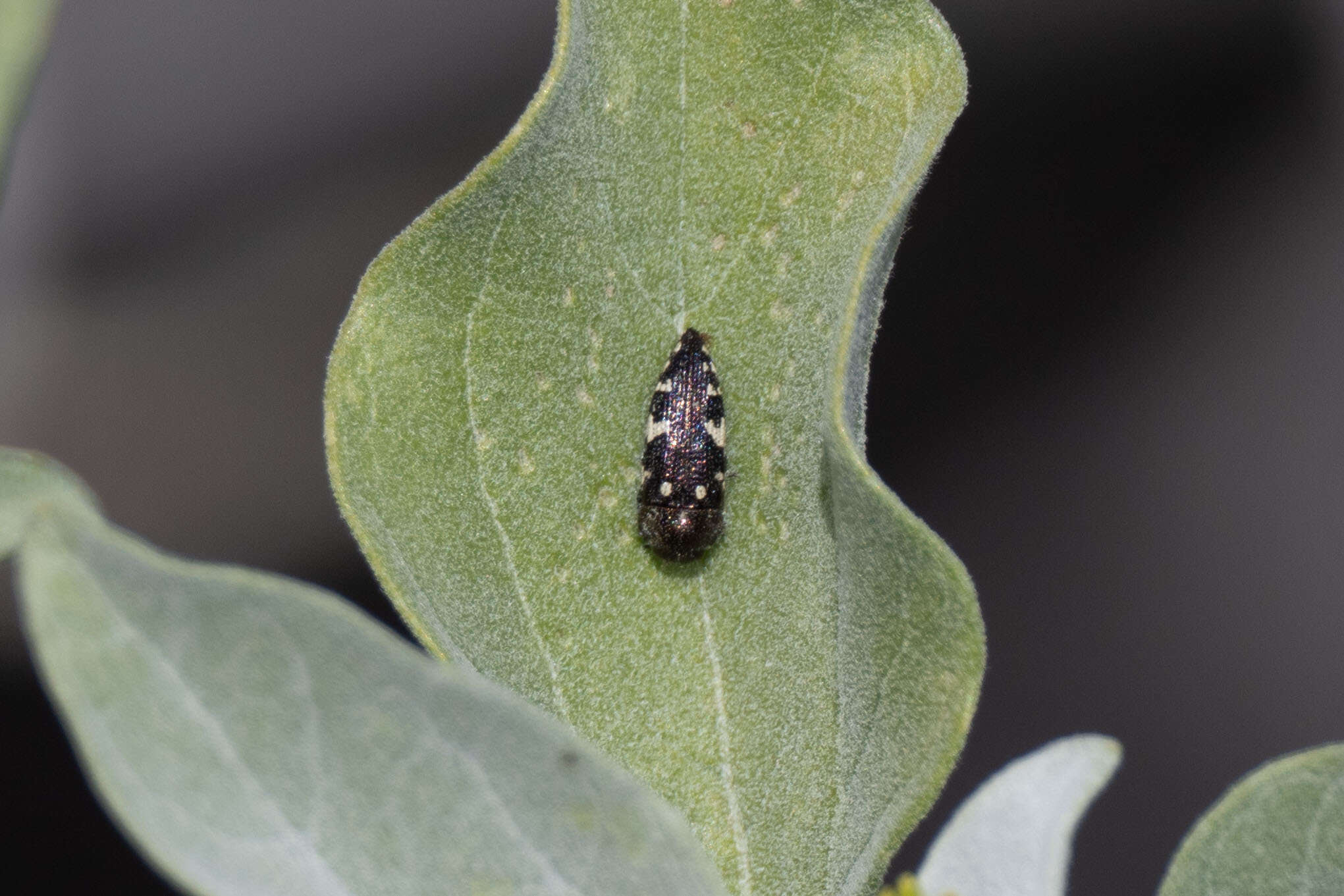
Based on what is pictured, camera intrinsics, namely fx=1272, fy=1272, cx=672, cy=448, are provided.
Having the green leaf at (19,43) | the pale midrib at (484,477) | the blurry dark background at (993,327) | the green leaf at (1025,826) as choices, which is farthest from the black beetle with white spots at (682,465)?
the blurry dark background at (993,327)

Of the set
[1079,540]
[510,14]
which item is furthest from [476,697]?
[510,14]

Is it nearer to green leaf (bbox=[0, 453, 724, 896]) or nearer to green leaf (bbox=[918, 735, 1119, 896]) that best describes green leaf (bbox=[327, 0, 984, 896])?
green leaf (bbox=[918, 735, 1119, 896])

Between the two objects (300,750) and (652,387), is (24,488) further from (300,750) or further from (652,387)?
(652,387)

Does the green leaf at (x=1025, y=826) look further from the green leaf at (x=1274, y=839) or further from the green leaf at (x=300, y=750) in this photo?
the green leaf at (x=300, y=750)

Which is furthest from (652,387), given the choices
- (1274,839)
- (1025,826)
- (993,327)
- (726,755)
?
(993,327)

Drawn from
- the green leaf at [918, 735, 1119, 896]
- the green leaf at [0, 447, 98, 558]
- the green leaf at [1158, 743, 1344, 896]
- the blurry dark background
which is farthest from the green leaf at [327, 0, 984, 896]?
the blurry dark background

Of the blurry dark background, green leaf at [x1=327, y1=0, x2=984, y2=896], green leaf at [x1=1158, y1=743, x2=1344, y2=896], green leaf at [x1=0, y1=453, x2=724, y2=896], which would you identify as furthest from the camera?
the blurry dark background

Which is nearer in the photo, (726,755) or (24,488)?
(24,488)

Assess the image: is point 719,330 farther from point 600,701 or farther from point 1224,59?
point 1224,59
